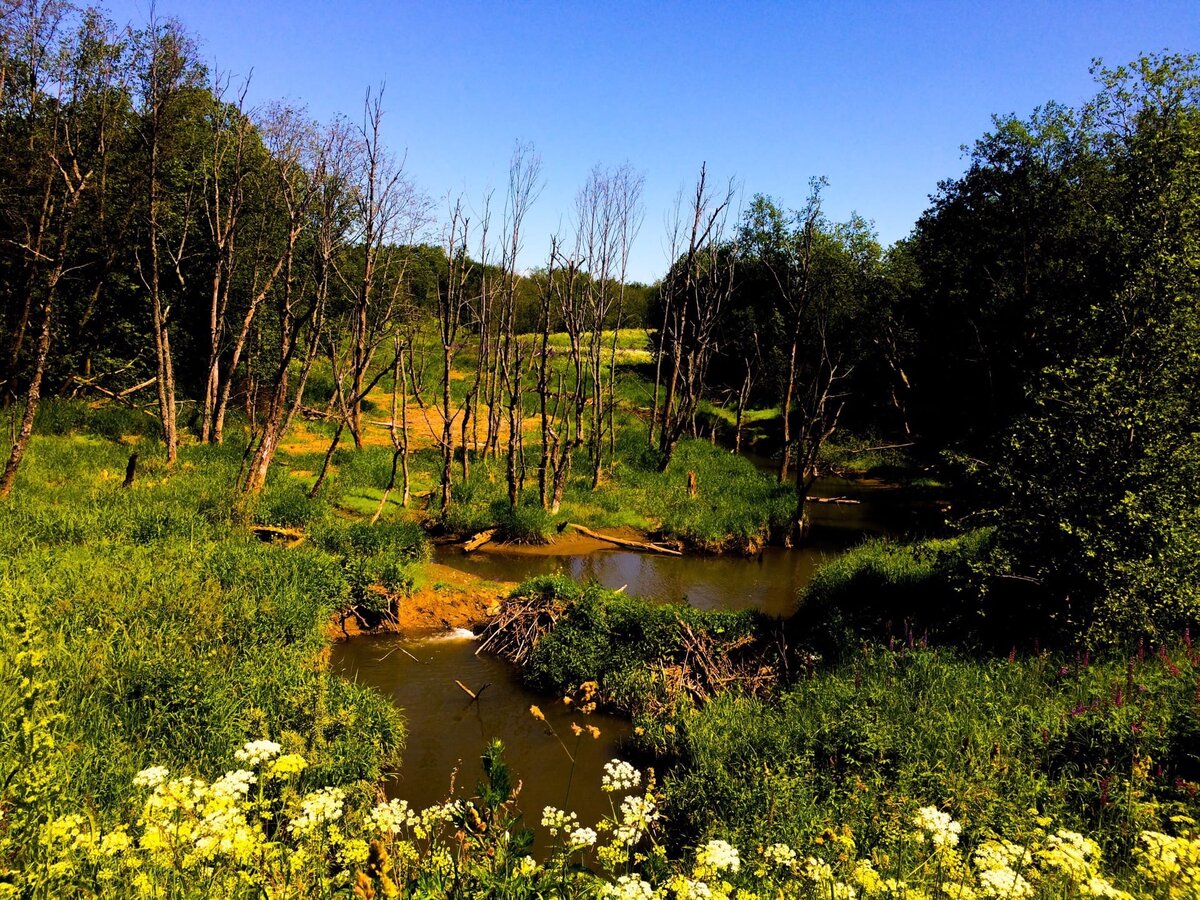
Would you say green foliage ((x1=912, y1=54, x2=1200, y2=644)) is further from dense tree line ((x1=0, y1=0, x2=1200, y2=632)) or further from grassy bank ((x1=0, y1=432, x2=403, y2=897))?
grassy bank ((x1=0, y1=432, x2=403, y2=897))

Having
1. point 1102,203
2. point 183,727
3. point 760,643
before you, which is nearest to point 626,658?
point 760,643

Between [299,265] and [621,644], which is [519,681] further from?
[299,265]

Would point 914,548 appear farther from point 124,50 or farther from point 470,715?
point 124,50

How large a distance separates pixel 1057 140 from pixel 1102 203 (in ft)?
12.0

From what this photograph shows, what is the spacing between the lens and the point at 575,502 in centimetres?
1870

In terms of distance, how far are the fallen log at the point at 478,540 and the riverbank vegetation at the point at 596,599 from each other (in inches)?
13.5

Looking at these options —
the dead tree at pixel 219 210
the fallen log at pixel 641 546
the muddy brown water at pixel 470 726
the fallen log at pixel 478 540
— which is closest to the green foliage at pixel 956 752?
the muddy brown water at pixel 470 726

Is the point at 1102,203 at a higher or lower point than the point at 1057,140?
lower

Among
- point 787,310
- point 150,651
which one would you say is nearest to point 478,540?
point 150,651

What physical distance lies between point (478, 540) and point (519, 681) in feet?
20.8

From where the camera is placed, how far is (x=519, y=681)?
1003 centimetres

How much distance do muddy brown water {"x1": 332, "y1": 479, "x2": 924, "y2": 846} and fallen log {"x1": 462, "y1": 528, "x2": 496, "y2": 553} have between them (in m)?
0.21

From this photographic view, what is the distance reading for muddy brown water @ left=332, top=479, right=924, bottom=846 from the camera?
25.0 feet

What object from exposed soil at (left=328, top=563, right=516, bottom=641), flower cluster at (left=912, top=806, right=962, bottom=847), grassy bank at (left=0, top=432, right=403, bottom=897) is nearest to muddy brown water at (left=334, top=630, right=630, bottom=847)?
exposed soil at (left=328, top=563, right=516, bottom=641)
